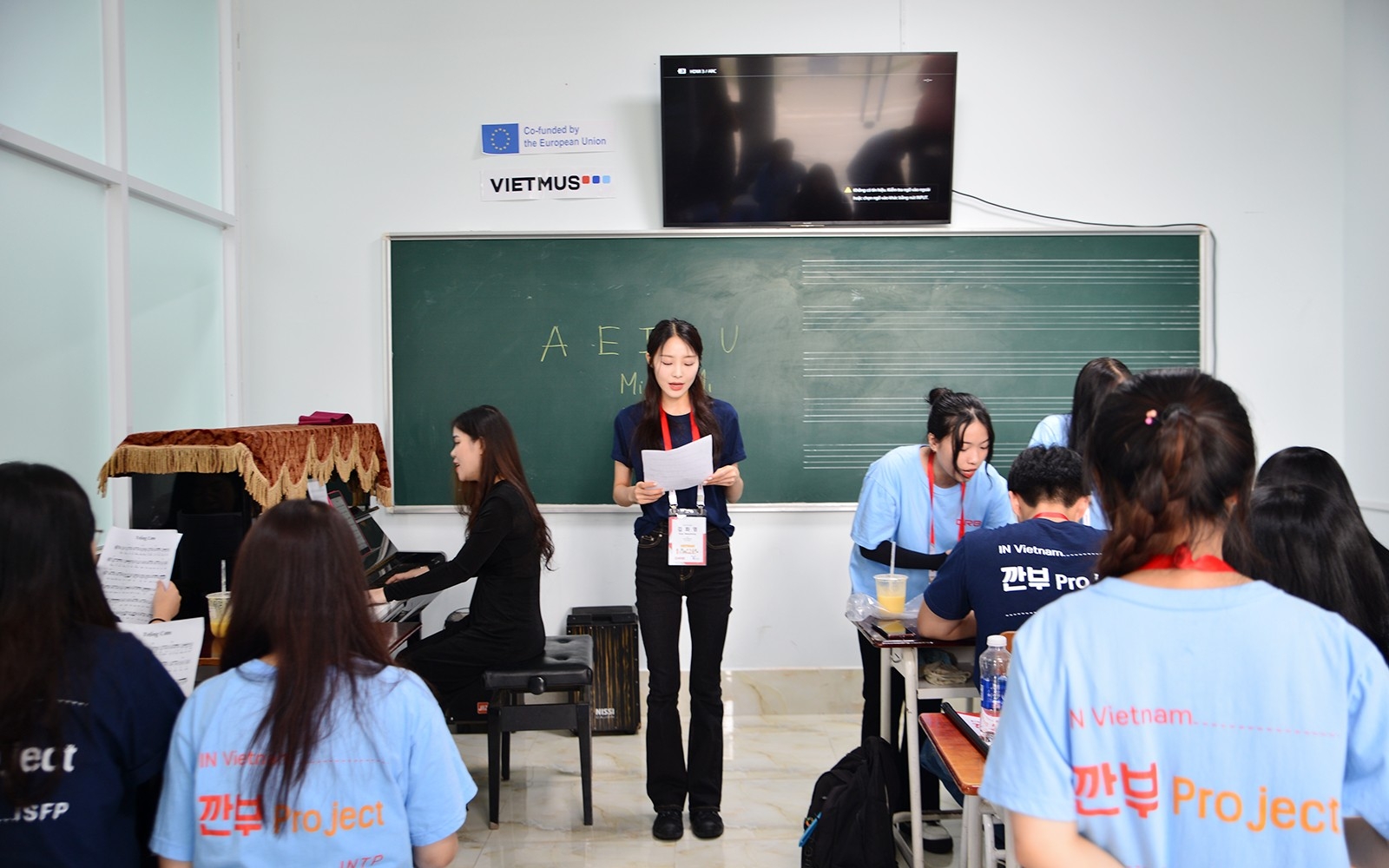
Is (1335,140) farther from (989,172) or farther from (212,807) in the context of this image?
(212,807)

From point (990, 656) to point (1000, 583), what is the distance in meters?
0.19

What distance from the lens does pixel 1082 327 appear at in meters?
4.22

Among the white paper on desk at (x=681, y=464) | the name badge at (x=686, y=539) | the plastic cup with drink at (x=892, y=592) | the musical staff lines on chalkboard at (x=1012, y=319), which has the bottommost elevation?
the plastic cup with drink at (x=892, y=592)

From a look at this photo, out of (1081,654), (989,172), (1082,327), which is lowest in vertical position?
(1081,654)

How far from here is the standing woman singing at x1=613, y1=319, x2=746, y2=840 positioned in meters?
3.00

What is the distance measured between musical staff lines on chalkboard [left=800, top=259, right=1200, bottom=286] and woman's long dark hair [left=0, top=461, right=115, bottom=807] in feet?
10.8

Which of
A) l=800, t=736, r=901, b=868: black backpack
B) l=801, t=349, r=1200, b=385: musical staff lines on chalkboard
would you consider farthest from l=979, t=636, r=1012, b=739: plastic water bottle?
l=801, t=349, r=1200, b=385: musical staff lines on chalkboard

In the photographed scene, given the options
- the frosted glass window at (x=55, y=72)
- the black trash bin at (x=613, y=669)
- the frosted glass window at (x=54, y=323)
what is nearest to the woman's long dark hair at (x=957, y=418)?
the black trash bin at (x=613, y=669)

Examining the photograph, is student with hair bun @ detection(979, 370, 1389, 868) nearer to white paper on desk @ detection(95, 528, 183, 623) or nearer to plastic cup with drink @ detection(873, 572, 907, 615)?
plastic cup with drink @ detection(873, 572, 907, 615)

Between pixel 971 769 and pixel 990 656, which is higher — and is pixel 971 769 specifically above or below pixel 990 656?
below

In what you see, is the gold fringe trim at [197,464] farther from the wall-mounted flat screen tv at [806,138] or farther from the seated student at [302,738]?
the wall-mounted flat screen tv at [806,138]

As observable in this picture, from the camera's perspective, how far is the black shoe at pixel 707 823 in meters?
3.01

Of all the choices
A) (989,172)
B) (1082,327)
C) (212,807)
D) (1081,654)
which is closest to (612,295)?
(989,172)

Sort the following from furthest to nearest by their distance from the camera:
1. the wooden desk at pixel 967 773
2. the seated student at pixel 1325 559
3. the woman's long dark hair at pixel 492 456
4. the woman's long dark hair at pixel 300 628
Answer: the woman's long dark hair at pixel 492 456, the wooden desk at pixel 967 773, the seated student at pixel 1325 559, the woman's long dark hair at pixel 300 628
